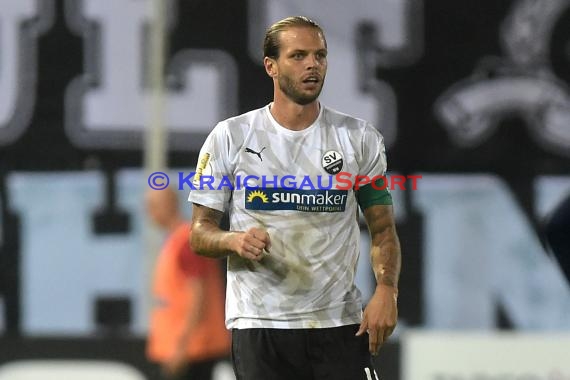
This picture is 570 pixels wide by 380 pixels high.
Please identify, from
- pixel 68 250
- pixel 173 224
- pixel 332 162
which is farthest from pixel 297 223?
pixel 68 250

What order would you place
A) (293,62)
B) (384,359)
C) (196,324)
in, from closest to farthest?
(293,62)
(196,324)
(384,359)

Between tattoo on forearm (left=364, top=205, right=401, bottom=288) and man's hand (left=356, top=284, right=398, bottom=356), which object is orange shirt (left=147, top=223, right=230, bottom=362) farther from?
man's hand (left=356, top=284, right=398, bottom=356)

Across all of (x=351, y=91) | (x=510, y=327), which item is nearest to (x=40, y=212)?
(x=351, y=91)

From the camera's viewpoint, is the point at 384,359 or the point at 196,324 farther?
the point at 384,359

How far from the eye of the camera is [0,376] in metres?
7.23

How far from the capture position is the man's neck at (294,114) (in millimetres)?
3619

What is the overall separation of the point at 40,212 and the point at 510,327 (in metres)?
2.78

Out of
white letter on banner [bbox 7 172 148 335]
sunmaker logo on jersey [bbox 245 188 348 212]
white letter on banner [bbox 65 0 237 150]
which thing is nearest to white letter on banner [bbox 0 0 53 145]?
white letter on banner [bbox 65 0 237 150]

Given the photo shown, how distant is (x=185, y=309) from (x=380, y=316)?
9.00 ft

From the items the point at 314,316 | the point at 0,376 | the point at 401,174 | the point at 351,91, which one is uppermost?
the point at 351,91

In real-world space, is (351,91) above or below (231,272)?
above

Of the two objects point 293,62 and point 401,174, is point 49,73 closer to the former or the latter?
point 401,174

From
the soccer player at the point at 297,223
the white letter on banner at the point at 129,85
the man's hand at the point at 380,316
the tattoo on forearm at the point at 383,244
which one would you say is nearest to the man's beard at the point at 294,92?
the soccer player at the point at 297,223

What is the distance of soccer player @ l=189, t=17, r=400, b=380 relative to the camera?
3.55 meters
